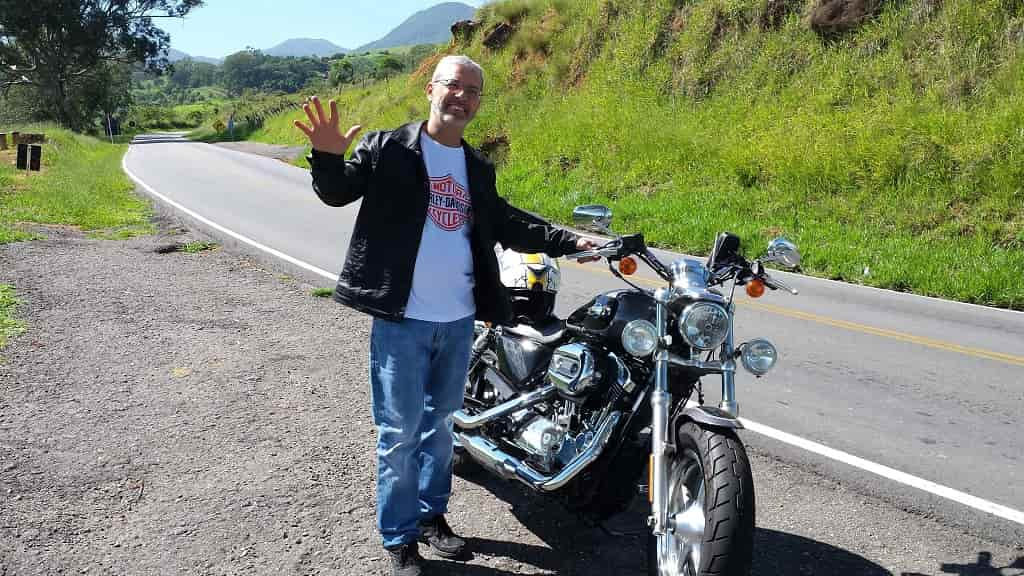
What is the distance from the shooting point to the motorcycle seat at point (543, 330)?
383 cm

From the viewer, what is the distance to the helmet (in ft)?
13.6

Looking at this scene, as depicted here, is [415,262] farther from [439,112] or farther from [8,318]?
[8,318]

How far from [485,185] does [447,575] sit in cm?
167

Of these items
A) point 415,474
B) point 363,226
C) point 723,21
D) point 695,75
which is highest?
point 723,21

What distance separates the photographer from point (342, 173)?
120 inches

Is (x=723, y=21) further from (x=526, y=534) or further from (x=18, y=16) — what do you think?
(x=18, y=16)

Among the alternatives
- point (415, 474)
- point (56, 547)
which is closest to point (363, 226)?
point (415, 474)

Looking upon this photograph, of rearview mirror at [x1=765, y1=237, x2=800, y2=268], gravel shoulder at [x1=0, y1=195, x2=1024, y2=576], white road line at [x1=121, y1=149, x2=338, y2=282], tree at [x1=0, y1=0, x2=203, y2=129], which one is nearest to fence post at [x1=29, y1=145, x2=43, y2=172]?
white road line at [x1=121, y1=149, x2=338, y2=282]

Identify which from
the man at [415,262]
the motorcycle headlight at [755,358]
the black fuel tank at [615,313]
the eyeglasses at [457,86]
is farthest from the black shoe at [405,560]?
the eyeglasses at [457,86]

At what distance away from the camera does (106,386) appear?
221 inches

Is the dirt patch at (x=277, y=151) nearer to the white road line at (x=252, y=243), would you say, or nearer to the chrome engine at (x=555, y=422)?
the white road line at (x=252, y=243)

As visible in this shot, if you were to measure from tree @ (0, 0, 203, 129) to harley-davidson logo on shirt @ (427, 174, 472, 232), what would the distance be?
5550cm

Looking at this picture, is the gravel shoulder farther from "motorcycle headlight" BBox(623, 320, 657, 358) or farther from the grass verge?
"motorcycle headlight" BBox(623, 320, 657, 358)

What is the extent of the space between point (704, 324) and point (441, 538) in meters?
1.57
